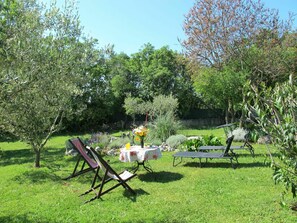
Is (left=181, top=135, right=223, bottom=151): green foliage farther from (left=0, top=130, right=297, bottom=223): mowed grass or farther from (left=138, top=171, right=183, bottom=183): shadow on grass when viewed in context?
(left=138, top=171, right=183, bottom=183): shadow on grass

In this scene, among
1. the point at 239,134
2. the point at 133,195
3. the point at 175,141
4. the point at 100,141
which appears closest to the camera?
the point at 133,195

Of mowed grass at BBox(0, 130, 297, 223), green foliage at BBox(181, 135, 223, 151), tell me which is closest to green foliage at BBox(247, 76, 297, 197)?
mowed grass at BBox(0, 130, 297, 223)

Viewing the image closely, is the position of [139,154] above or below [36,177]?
above

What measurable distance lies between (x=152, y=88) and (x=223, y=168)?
785 inches

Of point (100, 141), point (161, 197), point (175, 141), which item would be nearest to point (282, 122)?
point (161, 197)

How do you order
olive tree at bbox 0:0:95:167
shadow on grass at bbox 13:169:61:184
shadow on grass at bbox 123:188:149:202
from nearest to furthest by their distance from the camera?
shadow on grass at bbox 123:188:149:202, olive tree at bbox 0:0:95:167, shadow on grass at bbox 13:169:61:184

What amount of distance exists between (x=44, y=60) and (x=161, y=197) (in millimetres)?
4909

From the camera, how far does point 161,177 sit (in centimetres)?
758

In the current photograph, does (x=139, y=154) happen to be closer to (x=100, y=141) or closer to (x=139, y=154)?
(x=139, y=154)

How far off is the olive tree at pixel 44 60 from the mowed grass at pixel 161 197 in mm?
1540

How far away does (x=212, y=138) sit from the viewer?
37.7 ft

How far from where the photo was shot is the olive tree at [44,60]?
6.96 meters

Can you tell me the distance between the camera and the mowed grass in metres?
4.79

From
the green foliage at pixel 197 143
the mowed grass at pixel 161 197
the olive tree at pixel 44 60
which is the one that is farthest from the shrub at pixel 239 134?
the olive tree at pixel 44 60
